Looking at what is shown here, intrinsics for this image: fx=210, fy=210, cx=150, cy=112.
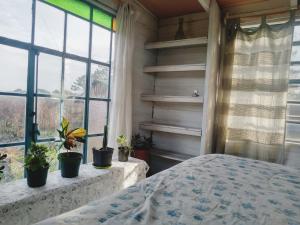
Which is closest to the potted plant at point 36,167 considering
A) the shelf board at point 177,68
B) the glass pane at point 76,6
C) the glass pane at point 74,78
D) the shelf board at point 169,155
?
the glass pane at point 74,78

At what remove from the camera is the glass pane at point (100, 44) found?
8.30 ft

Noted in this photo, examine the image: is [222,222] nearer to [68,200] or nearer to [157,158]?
[68,200]

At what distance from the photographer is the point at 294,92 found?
2.51m

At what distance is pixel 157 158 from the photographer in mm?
3496

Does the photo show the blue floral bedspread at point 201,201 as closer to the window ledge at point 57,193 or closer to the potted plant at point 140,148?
the window ledge at point 57,193

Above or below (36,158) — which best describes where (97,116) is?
above

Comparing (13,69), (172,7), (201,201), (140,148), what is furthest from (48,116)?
(172,7)

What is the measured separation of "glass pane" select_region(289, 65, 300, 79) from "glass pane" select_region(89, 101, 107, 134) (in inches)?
91.0

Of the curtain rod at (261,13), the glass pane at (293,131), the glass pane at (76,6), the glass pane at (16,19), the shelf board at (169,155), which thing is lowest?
the shelf board at (169,155)

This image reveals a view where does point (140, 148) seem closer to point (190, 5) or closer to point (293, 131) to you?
point (293, 131)

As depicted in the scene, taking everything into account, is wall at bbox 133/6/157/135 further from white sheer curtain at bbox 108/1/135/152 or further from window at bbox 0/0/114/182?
window at bbox 0/0/114/182

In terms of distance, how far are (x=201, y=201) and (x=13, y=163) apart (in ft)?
5.62

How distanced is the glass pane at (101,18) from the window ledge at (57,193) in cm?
169

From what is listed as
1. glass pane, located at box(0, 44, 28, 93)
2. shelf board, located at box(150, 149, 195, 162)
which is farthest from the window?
shelf board, located at box(150, 149, 195, 162)
